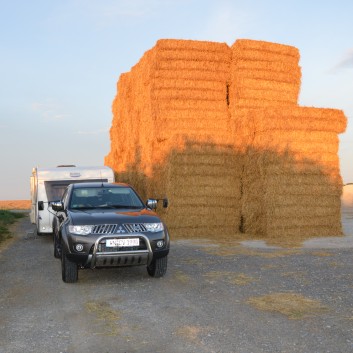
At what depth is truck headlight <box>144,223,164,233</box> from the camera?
30.1 ft

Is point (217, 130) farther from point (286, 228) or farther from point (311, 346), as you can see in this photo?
point (311, 346)

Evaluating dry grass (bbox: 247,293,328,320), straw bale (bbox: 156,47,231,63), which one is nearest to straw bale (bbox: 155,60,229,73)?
straw bale (bbox: 156,47,231,63)

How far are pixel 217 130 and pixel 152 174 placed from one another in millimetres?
2913

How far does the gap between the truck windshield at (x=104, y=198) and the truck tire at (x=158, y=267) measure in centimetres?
134

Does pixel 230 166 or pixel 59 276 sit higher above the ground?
pixel 230 166

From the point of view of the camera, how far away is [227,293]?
8.18 metres

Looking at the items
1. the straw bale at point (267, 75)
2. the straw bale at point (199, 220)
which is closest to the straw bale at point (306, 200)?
the straw bale at point (199, 220)

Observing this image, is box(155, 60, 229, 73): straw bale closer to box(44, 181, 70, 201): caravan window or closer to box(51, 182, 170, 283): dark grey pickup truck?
box(44, 181, 70, 201): caravan window

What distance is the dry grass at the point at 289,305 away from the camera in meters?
6.87

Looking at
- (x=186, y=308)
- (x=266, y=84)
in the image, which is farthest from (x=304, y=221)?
(x=186, y=308)

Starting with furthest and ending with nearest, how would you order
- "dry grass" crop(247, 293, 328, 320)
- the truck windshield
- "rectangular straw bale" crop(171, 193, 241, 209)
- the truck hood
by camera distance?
1. "rectangular straw bale" crop(171, 193, 241, 209)
2. the truck windshield
3. the truck hood
4. "dry grass" crop(247, 293, 328, 320)

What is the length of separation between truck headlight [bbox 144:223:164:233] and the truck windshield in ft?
3.77

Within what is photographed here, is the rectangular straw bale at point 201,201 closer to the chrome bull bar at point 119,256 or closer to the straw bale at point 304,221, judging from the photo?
the straw bale at point 304,221

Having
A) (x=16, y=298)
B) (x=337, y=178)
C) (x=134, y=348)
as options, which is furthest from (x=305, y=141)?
(x=134, y=348)
